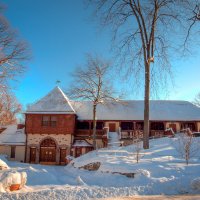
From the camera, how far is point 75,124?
35375mm

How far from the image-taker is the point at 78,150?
3306cm

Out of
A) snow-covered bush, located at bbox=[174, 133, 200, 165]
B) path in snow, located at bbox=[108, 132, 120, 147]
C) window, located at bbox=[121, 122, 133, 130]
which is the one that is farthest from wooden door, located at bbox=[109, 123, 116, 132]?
snow-covered bush, located at bbox=[174, 133, 200, 165]

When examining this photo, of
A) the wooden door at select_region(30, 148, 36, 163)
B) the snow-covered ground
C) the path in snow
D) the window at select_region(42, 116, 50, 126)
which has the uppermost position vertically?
the window at select_region(42, 116, 50, 126)

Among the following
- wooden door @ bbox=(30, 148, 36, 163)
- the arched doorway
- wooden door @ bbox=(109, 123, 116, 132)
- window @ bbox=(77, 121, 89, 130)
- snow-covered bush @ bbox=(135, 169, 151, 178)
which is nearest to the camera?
snow-covered bush @ bbox=(135, 169, 151, 178)

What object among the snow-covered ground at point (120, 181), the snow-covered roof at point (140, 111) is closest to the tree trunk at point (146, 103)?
the snow-covered ground at point (120, 181)

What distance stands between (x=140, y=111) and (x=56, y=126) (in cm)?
1222

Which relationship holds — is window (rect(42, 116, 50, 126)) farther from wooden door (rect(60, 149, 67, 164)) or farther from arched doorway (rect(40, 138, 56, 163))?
wooden door (rect(60, 149, 67, 164))

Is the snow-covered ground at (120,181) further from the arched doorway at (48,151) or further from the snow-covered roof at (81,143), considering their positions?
the arched doorway at (48,151)

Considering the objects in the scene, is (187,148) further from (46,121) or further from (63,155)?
(46,121)

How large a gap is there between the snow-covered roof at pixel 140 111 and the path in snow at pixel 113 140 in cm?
247

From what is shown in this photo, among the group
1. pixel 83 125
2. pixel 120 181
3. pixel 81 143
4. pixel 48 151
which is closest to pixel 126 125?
pixel 83 125

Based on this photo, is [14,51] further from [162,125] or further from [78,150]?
[162,125]

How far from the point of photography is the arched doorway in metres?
33.4

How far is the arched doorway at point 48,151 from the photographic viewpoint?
33375 mm
